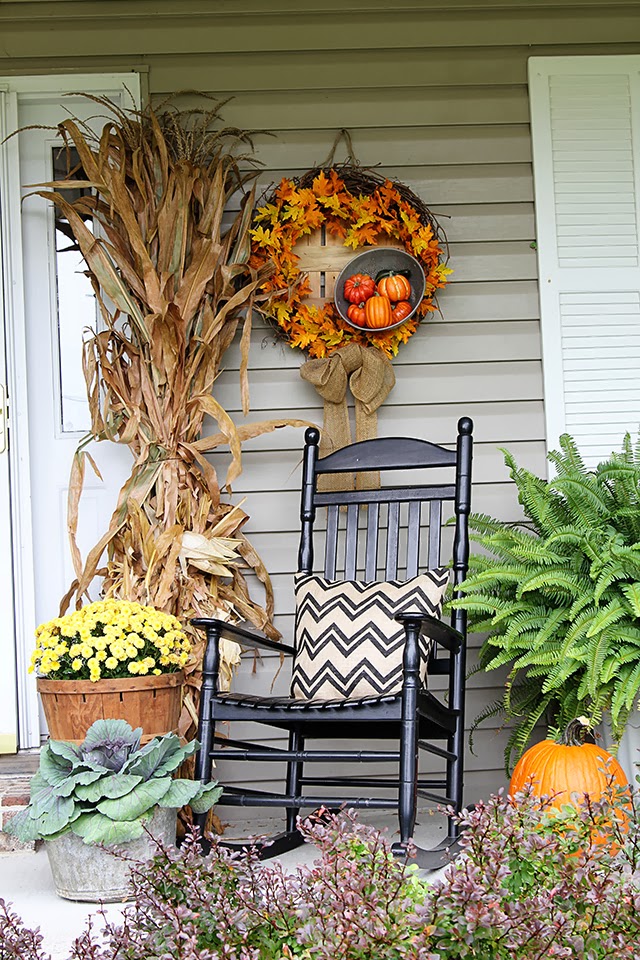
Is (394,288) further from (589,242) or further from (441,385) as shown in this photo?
(589,242)

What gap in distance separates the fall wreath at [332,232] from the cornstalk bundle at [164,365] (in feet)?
0.41

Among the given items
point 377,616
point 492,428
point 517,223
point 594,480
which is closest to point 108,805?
point 377,616

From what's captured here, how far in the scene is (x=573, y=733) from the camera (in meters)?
2.66

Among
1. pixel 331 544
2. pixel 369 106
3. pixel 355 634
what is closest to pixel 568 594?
pixel 355 634

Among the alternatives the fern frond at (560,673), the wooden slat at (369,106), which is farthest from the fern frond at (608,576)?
the wooden slat at (369,106)

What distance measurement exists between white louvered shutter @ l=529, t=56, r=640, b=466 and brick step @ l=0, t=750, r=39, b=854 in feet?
6.36

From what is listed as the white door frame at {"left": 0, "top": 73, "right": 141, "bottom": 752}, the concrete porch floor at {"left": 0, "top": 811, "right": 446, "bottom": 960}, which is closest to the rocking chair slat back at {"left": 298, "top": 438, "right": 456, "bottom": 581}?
the concrete porch floor at {"left": 0, "top": 811, "right": 446, "bottom": 960}

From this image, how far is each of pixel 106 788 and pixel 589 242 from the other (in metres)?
2.35

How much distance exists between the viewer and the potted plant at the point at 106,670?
2549 mm

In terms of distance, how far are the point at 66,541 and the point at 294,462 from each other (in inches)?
30.9

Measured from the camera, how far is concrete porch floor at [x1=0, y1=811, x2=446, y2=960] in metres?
2.13

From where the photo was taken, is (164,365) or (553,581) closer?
(553,581)

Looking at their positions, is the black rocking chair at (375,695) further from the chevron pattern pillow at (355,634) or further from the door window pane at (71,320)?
the door window pane at (71,320)

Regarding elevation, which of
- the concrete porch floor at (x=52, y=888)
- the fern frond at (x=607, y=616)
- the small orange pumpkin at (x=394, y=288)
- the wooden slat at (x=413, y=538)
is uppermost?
the small orange pumpkin at (x=394, y=288)
